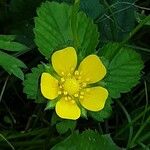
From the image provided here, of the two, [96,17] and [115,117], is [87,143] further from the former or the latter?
[96,17]

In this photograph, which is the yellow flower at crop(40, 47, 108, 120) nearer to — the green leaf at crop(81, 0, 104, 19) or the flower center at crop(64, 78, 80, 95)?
the flower center at crop(64, 78, 80, 95)

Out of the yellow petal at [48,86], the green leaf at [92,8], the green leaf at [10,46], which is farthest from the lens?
the green leaf at [92,8]

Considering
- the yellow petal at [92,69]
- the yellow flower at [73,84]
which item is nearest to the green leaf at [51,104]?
the yellow flower at [73,84]

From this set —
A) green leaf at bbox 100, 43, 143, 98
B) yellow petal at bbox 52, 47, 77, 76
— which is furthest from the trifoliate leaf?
green leaf at bbox 100, 43, 143, 98

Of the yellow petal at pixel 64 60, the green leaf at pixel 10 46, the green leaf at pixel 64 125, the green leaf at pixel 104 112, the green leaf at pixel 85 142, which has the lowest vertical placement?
the green leaf at pixel 85 142

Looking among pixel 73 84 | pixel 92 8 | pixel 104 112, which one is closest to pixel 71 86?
pixel 73 84

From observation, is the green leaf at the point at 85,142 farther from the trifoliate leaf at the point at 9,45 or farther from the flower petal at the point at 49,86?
the trifoliate leaf at the point at 9,45

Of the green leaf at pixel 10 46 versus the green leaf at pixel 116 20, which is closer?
the green leaf at pixel 10 46
